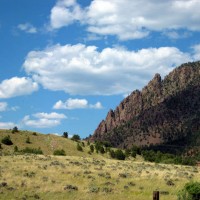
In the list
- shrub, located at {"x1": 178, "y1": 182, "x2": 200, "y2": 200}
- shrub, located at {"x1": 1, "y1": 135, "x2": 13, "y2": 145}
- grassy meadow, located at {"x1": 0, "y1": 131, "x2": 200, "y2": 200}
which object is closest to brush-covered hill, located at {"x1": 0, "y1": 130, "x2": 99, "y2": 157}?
shrub, located at {"x1": 1, "y1": 135, "x2": 13, "y2": 145}

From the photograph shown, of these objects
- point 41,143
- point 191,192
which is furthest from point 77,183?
point 41,143

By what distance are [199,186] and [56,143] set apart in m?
84.8

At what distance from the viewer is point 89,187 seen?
119 ft

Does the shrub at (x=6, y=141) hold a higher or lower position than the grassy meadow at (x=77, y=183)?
higher

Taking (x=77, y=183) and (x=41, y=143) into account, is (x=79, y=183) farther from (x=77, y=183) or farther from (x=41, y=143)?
(x=41, y=143)

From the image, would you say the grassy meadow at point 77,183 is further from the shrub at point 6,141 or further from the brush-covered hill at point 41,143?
the brush-covered hill at point 41,143

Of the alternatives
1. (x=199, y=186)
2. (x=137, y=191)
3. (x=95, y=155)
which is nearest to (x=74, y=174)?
(x=137, y=191)

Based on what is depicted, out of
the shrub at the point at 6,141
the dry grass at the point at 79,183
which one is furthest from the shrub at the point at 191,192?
the shrub at the point at 6,141

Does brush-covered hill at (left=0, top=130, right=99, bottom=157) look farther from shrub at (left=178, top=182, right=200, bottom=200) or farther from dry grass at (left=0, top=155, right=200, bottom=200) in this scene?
shrub at (left=178, top=182, right=200, bottom=200)

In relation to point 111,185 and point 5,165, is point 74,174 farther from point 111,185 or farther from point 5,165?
point 5,165

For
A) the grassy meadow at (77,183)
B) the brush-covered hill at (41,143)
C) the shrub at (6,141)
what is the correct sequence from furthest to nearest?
the brush-covered hill at (41,143) → the shrub at (6,141) → the grassy meadow at (77,183)

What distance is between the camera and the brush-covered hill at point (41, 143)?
337 ft

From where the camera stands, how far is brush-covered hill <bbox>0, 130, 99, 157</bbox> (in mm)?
102812

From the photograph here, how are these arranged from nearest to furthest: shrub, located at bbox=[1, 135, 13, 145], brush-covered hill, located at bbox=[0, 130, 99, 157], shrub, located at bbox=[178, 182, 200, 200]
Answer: shrub, located at bbox=[178, 182, 200, 200]
shrub, located at bbox=[1, 135, 13, 145]
brush-covered hill, located at bbox=[0, 130, 99, 157]
